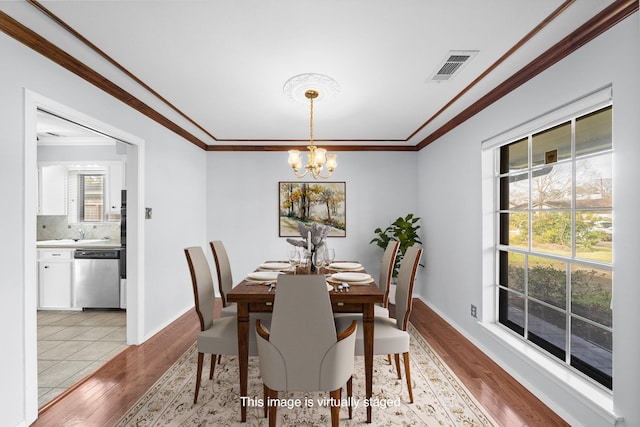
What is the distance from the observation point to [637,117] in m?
1.66

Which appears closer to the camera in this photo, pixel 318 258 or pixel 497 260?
pixel 318 258

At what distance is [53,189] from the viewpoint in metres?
5.08

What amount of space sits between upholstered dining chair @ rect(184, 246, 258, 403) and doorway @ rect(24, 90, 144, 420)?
3.13ft

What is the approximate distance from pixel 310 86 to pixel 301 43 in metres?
0.64

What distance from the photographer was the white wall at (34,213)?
6.38 ft

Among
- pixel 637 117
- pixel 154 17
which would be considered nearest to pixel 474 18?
pixel 637 117

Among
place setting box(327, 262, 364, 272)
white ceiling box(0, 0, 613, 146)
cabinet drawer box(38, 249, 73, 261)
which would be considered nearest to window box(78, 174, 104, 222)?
cabinet drawer box(38, 249, 73, 261)

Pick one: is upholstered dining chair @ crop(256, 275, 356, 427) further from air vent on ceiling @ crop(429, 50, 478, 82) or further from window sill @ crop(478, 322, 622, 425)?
air vent on ceiling @ crop(429, 50, 478, 82)

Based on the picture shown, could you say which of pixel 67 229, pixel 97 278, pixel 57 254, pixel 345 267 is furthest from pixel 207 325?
pixel 67 229

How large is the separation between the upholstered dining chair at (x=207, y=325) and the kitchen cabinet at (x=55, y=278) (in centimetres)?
311

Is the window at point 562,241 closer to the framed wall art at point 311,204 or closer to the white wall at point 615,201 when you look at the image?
the white wall at point 615,201

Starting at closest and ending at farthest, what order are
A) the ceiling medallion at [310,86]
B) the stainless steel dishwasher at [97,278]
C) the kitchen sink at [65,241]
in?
the ceiling medallion at [310,86]
the stainless steel dishwasher at [97,278]
the kitchen sink at [65,241]

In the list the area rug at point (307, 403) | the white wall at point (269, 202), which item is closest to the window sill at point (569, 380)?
the area rug at point (307, 403)

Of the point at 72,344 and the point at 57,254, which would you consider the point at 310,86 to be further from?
the point at 57,254
